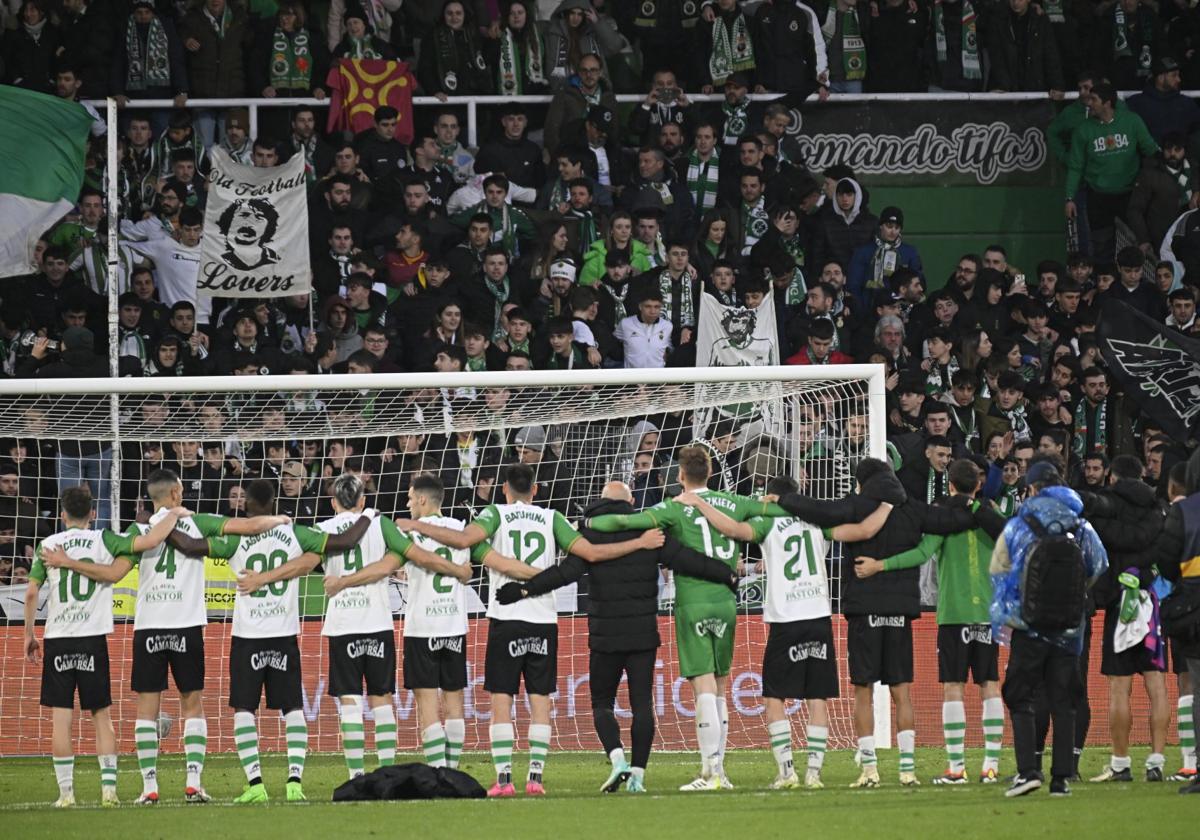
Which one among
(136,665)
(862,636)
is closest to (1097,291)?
(862,636)

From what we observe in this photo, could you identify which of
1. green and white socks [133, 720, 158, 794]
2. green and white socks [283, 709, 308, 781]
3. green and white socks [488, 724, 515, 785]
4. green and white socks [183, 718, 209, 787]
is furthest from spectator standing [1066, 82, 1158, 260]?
green and white socks [133, 720, 158, 794]

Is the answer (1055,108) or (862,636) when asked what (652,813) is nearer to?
(862,636)

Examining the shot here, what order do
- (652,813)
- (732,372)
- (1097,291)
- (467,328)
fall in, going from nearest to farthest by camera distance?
(652,813) < (732,372) < (467,328) < (1097,291)

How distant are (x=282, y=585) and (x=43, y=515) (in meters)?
5.03

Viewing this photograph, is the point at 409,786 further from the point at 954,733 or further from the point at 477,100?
the point at 477,100

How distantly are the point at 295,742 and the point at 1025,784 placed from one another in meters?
4.57

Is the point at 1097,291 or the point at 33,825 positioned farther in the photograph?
the point at 1097,291

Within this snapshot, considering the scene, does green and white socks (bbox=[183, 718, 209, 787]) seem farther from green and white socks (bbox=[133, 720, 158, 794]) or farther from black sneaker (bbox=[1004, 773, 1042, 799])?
black sneaker (bbox=[1004, 773, 1042, 799])

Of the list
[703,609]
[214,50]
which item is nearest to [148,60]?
[214,50]

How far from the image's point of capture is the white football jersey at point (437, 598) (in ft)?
41.0

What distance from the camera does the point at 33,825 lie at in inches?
424

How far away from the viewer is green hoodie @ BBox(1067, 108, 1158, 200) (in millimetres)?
21531

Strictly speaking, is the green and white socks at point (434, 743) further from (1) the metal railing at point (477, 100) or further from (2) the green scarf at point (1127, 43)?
(2) the green scarf at point (1127, 43)

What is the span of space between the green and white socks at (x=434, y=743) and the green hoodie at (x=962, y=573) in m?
3.38
